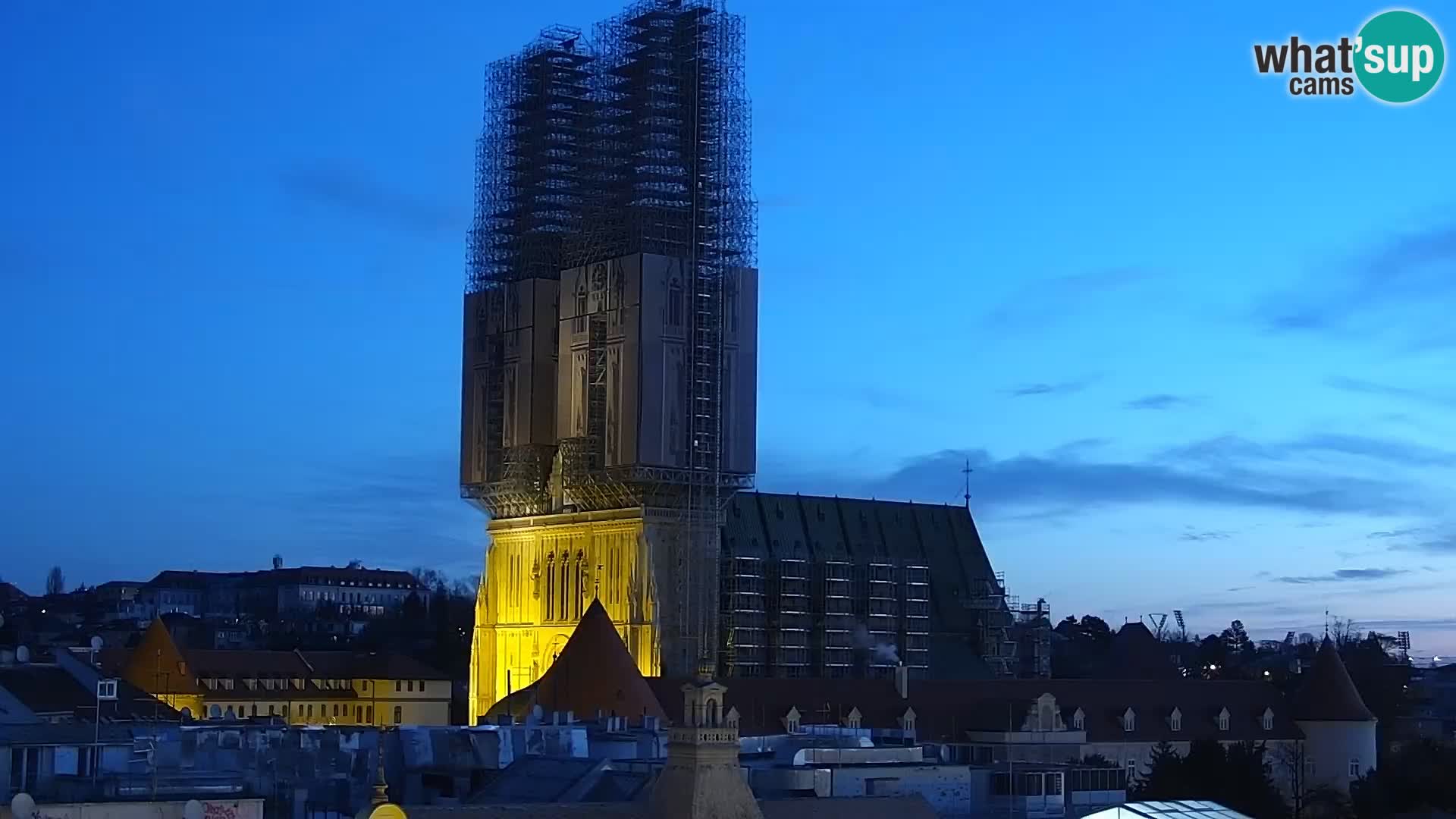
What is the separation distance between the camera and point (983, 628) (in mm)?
110750

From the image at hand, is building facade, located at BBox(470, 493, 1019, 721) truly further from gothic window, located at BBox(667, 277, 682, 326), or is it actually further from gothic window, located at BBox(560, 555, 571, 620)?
gothic window, located at BBox(667, 277, 682, 326)

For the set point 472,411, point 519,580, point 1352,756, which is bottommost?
point 1352,756

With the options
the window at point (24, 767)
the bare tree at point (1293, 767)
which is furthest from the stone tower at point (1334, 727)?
the window at point (24, 767)

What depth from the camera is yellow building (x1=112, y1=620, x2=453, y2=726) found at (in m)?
111

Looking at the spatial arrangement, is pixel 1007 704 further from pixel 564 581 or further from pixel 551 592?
pixel 551 592

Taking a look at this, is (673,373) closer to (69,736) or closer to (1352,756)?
(1352,756)

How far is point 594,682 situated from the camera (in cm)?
8069

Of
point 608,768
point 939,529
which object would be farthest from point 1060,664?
point 608,768

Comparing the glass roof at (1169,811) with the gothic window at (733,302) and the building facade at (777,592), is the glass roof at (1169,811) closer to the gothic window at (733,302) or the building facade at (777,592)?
the building facade at (777,592)

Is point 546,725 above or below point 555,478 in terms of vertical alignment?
below

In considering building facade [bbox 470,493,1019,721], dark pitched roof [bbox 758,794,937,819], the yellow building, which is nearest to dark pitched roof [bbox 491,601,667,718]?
building facade [bbox 470,493,1019,721]

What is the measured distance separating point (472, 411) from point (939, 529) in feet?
81.8

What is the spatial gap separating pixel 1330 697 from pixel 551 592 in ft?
109

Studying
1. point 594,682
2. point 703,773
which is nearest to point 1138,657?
point 594,682
